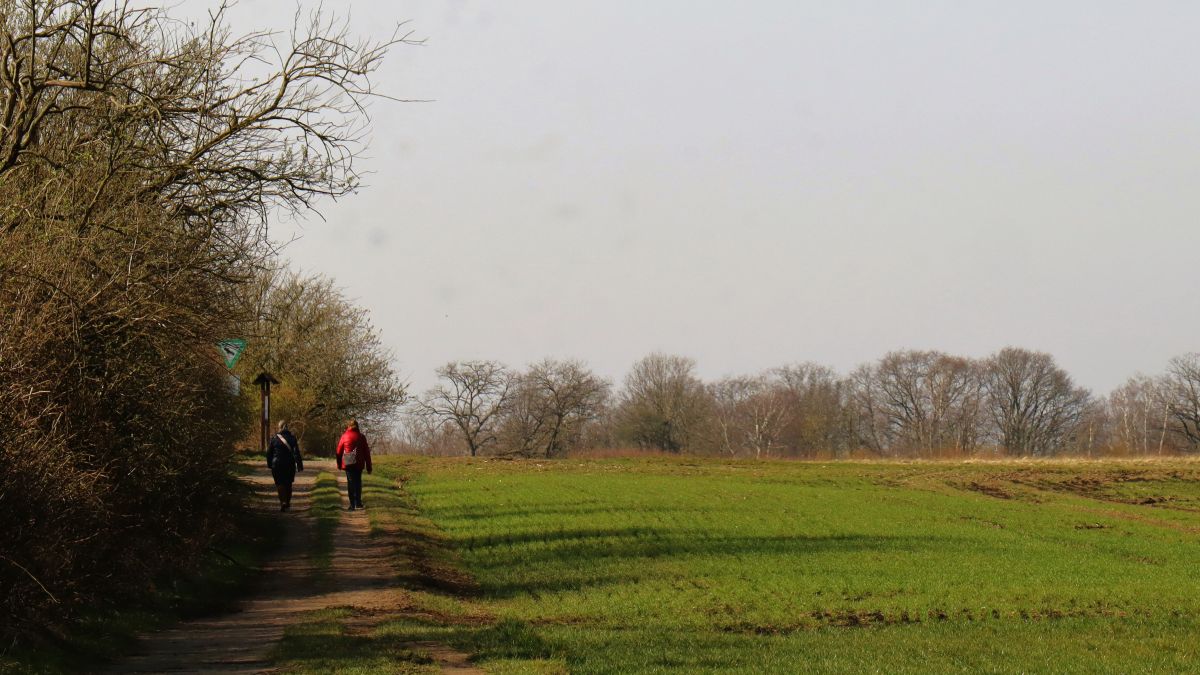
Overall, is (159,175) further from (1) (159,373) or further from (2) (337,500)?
(2) (337,500)

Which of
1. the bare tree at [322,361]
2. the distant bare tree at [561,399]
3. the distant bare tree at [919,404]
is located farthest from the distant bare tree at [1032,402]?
the bare tree at [322,361]

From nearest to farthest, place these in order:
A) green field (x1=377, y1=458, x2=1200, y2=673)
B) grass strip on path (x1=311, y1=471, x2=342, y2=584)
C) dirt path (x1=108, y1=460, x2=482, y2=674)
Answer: dirt path (x1=108, y1=460, x2=482, y2=674) → green field (x1=377, y1=458, x2=1200, y2=673) → grass strip on path (x1=311, y1=471, x2=342, y2=584)

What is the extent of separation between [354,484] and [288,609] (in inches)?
480

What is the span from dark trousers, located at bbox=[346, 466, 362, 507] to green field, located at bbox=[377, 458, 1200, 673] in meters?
2.40

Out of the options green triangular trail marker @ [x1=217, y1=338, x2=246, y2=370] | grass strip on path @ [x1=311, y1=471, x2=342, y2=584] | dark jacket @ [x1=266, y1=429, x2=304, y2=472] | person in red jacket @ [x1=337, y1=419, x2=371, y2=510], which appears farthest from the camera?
person in red jacket @ [x1=337, y1=419, x2=371, y2=510]

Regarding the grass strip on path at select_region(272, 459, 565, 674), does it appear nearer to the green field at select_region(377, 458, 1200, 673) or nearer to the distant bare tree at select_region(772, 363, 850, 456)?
the green field at select_region(377, 458, 1200, 673)

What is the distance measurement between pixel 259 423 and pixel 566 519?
90.0 feet

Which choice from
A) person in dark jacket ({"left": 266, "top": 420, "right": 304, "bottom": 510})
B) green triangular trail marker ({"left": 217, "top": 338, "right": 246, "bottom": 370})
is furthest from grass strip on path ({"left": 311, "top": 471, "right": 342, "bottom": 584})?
green triangular trail marker ({"left": 217, "top": 338, "right": 246, "bottom": 370})

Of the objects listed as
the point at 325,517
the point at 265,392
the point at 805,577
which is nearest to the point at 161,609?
the point at 325,517

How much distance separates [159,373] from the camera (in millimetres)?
16297

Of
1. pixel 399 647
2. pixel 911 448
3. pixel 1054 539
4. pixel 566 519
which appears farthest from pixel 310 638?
pixel 911 448

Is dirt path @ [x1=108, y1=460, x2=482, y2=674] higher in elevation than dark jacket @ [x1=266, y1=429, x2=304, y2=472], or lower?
lower

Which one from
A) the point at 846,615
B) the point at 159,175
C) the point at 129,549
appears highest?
the point at 159,175

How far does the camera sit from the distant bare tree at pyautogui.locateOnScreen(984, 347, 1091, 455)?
128 metres
